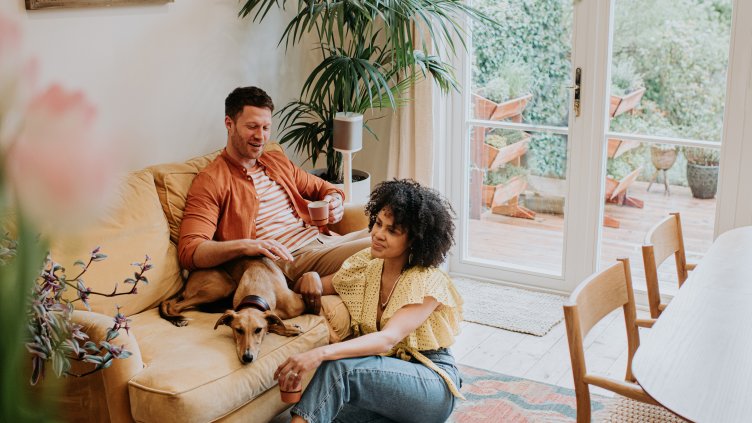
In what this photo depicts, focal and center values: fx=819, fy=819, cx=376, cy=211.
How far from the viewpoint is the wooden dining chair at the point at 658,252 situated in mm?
2371

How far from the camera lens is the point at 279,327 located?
2623mm

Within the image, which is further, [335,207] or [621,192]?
[621,192]

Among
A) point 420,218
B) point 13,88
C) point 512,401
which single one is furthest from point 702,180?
point 13,88

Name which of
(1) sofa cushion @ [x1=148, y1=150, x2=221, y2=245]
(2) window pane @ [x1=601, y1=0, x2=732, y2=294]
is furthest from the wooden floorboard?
(1) sofa cushion @ [x1=148, y1=150, x2=221, y2=245]

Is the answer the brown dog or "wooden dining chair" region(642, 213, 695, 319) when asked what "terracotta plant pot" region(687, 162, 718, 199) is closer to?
"wooden dining chair" region(642, 213, 695, 319)

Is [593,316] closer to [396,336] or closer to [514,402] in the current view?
[396,336]

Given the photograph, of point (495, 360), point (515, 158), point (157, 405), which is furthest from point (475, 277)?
point (157, 405)

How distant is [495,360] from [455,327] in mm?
887

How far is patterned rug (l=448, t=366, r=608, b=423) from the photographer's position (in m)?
2.89

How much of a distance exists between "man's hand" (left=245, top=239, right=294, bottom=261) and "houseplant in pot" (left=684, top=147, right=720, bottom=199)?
6.45ft

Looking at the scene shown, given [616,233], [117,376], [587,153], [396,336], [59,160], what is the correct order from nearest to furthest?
1. [59,160]
2. [117,376]
3. [396,336]
4. [587,153]
5. [616,233]

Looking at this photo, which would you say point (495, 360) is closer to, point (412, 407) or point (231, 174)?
point (412, 407)

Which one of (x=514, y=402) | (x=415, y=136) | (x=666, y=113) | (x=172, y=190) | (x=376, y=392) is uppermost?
(x=666, y=113)

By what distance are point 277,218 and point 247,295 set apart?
0.52m
